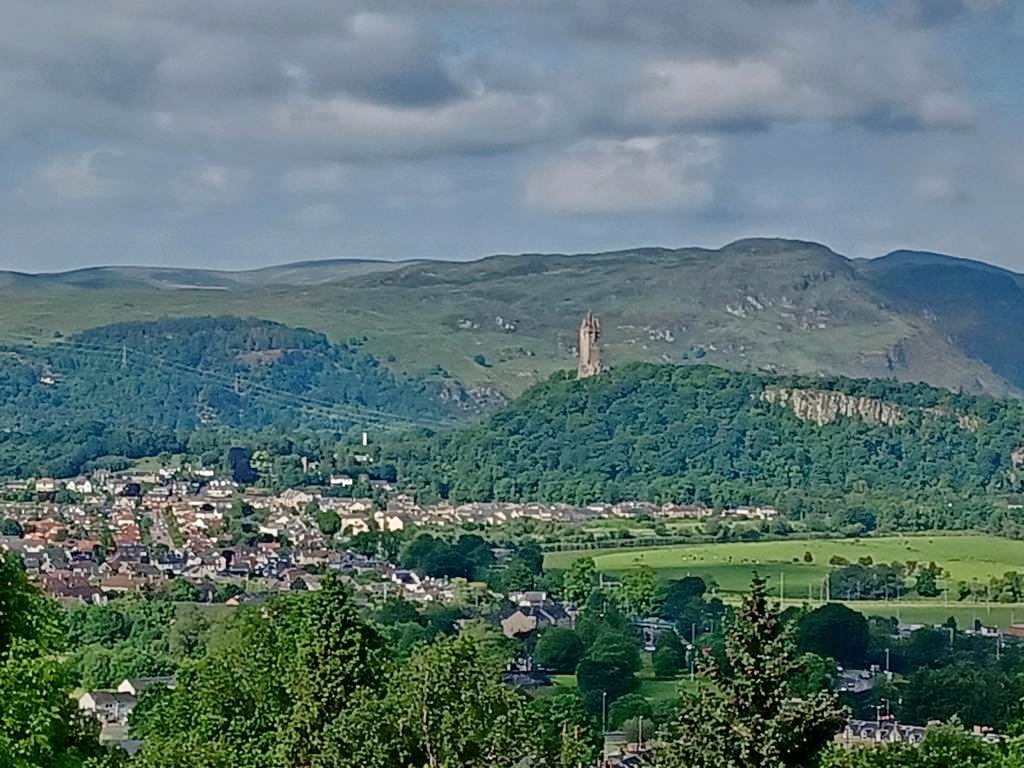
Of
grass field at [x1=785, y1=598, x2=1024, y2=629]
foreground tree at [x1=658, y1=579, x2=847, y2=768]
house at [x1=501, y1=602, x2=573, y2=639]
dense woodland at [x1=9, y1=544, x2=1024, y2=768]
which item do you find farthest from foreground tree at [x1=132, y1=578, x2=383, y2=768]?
grass field at [x1=785, y1=598, x2=1024, y2=629]

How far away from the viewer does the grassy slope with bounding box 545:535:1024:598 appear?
4193 inches

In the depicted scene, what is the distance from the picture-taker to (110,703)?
210 feet

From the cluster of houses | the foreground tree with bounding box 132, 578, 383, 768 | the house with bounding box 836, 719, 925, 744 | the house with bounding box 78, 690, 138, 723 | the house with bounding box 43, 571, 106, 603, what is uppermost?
the foreground tree with bounding box 132, 578, 383, 768

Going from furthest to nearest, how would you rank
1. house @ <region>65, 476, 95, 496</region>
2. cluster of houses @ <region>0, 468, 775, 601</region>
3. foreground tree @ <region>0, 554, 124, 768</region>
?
house @ <region>65, 476, 95, 496</region>
cluster of houses @ <region>0, 468, 775, 601</region>
foreground tree @ <region>0, 554, 124, 768</region>

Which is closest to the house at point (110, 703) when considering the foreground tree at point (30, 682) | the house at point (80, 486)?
the foreground tree at point (30, 682)

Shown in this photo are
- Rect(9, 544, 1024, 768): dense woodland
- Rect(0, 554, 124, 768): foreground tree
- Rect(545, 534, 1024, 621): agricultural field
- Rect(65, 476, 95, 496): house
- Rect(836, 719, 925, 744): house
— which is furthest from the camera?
Rect(65, 476, 95, 496): house

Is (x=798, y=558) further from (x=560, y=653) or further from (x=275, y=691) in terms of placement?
(x=275, y=691)

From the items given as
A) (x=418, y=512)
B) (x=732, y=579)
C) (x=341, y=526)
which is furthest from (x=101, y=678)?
(x=418, y=512)

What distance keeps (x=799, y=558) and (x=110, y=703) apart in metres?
60.5

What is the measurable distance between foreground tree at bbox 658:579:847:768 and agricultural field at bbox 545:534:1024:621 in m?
76.7

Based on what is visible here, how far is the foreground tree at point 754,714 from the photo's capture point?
2119 centimetres

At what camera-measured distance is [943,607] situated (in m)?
97.4

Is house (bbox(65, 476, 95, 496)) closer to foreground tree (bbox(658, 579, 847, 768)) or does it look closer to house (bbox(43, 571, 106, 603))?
house (bbox(43, 571, 106, 603))

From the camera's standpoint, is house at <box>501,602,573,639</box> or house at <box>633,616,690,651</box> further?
house at <box>501,602,573,639</box>
